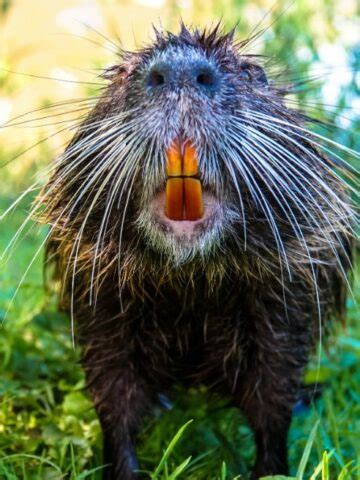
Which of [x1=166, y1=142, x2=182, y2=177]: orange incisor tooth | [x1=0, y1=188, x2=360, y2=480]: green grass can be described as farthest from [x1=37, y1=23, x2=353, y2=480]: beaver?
[x1=0, y1=188, x2=360, y2=480]: green grass

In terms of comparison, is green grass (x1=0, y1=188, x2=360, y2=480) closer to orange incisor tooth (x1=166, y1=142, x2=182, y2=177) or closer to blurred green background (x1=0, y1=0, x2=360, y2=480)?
blurred green background (x1=0, y1=0, x2=360, y2=480)

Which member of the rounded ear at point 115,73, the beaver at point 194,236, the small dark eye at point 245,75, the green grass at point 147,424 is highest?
the rounded ear at point 115,73

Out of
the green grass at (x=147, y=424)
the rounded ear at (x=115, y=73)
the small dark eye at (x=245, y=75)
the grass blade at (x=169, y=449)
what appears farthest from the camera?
the green grass at (x=147, y=424)

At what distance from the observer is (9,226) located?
21.1ft

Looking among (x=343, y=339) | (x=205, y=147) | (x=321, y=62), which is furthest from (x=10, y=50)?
(x=205, y=147)

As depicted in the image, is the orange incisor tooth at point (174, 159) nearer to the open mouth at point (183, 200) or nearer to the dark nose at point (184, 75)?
the open mouth at point (183, 200)

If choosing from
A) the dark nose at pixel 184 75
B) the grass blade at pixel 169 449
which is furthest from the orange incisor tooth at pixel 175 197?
the grass blade at pixel 169 449

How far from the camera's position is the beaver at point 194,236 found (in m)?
1.83

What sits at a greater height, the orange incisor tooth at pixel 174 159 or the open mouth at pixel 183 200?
the orange incisor tooth at pixel 174 159

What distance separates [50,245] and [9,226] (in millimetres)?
3943

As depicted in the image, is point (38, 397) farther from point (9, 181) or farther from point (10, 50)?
point (10, 50)

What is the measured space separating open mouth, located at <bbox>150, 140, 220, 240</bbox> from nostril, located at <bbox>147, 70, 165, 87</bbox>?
14cm

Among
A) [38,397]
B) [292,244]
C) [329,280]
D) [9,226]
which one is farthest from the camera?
[9,226]

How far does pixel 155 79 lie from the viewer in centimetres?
182
